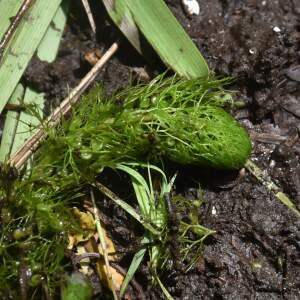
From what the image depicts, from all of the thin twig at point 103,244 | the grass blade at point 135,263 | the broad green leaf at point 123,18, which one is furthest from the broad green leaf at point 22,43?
the grass blade at point 135,263

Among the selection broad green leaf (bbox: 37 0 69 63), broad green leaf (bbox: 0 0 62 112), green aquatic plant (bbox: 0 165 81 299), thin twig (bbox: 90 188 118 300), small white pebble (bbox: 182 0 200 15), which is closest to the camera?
green aquatic plant (bbox: 0 165 81 299)

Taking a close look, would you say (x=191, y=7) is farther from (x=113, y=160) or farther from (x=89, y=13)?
(x=113, y=160)

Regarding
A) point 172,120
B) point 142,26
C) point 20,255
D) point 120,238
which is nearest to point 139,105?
point 172,120

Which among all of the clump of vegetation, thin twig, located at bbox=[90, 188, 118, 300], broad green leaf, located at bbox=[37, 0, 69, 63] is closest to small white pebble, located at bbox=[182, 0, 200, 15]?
the clump of vegetation

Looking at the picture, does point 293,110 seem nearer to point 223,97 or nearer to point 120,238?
point 223,97

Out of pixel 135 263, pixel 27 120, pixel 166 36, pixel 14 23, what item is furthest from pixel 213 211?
pixel 14 23

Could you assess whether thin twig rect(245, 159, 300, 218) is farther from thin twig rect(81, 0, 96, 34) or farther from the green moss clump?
thin twig rect(81, 0, 96, 34)
